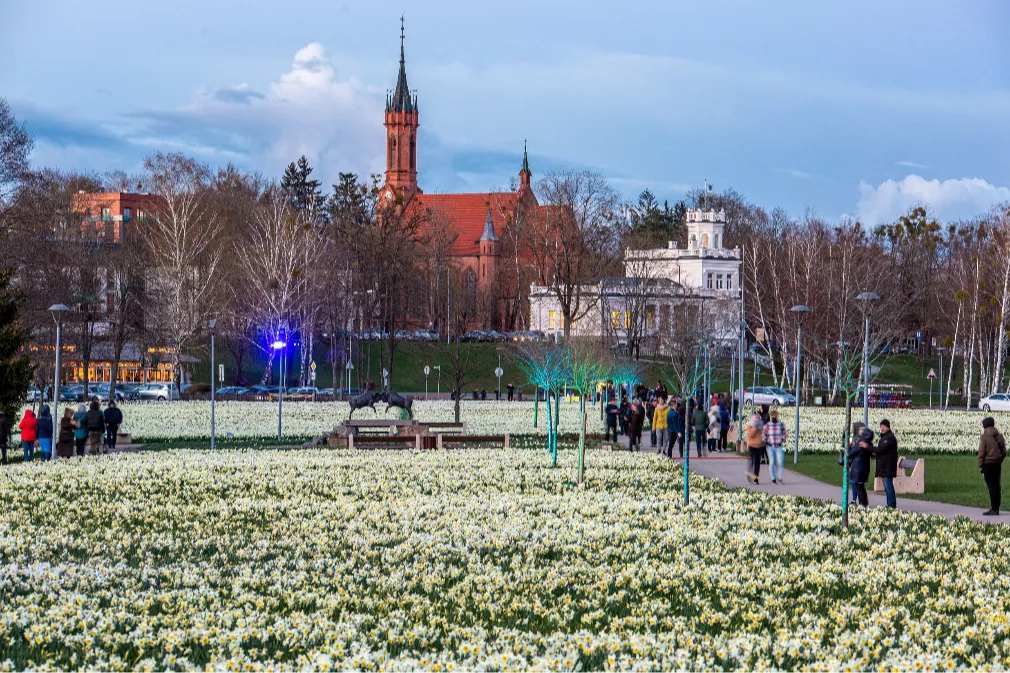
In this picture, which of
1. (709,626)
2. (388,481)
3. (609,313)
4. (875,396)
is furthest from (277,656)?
(609,313)

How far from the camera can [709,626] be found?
43.1 ft

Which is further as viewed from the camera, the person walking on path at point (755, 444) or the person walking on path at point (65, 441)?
the person walking on path at point (65, 441)

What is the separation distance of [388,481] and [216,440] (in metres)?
18.4

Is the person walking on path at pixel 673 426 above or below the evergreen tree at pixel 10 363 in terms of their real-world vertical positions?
below

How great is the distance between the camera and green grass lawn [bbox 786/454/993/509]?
1048 inches

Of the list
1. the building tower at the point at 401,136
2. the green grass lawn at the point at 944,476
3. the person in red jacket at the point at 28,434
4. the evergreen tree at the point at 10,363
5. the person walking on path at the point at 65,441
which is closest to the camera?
the green grass lawn at the point at 944,476

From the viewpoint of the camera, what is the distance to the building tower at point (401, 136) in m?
166

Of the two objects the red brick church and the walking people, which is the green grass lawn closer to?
the walking people

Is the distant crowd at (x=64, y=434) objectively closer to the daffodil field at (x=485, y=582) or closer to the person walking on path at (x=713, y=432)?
the daffodil field at (x=485, y=582)

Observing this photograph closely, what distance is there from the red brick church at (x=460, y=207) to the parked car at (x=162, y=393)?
4870 centimetres

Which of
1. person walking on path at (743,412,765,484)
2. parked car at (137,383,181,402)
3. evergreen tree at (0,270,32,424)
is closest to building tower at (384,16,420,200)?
parked car at (137,383,181,402)

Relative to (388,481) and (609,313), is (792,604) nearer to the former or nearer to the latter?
(388,481)

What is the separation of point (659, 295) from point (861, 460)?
81.0 meters

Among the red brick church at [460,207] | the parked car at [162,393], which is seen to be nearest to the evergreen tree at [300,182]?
the red brick church at [460,207]
